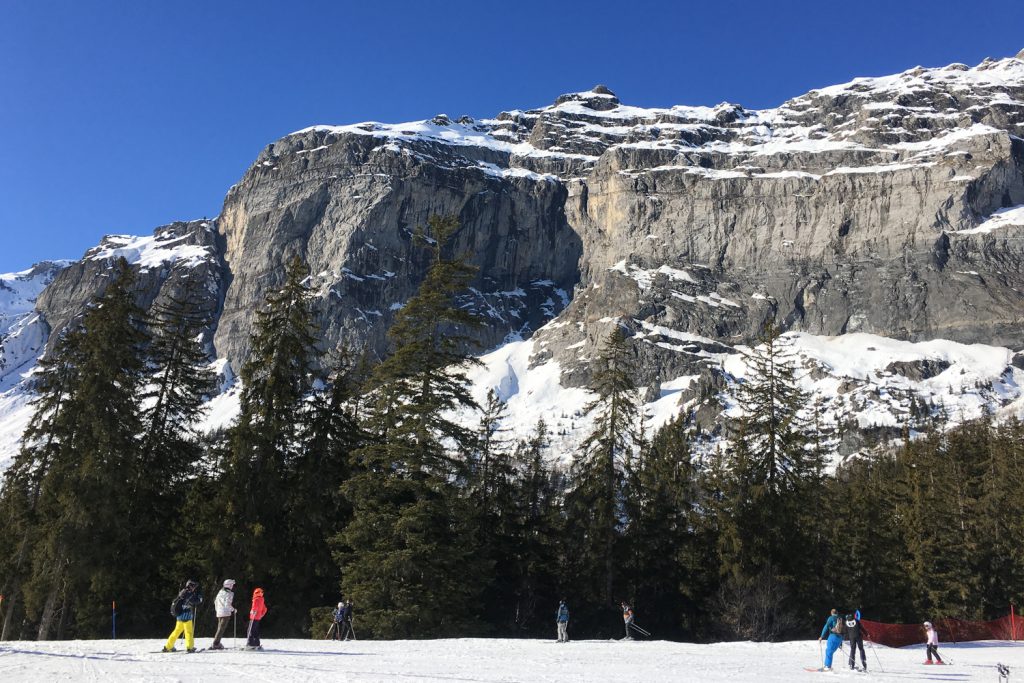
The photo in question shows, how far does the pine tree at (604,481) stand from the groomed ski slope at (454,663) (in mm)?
12048

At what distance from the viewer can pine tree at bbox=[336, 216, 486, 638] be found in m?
25.7

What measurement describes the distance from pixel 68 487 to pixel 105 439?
1.83 m

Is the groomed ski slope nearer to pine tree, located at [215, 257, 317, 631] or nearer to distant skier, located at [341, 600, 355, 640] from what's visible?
distant skier, located at [341, 600, 355, 640]

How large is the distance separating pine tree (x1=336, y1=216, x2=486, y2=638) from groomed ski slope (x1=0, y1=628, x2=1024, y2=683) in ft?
13.9

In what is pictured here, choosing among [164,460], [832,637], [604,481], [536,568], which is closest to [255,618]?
[832,637]

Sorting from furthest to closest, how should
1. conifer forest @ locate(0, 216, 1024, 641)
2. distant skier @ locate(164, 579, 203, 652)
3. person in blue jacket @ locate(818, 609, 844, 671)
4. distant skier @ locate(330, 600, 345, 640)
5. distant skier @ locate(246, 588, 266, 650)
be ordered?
conifer forest @ locate(0, 216, 1024, 641)
distant skier @ locate(330, 600, 345, 640)
person in blue jacket @ locate(818, 609, 844, 671)
distant skier @ locate(246, 588, 266, 650)
distant skier @ locate(164, 579, 203, 652)

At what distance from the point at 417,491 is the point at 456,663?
10.6m

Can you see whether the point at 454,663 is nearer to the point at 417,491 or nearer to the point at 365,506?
the point at 417,491

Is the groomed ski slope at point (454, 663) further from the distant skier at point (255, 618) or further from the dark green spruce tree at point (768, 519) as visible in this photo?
the dark green spruce tree at point (768, 519)

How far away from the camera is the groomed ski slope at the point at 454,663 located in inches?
535

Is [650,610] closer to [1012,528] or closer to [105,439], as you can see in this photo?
[1012,528]

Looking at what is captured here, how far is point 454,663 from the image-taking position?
1656cm

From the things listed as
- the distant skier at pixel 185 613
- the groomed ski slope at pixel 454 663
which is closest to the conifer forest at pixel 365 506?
the groomed ski slope at pixel 454 663

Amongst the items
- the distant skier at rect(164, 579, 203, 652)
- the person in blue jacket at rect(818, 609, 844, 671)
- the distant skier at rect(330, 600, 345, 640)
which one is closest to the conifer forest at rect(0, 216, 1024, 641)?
the distant skier at rect(330, 600, 345, 640)
